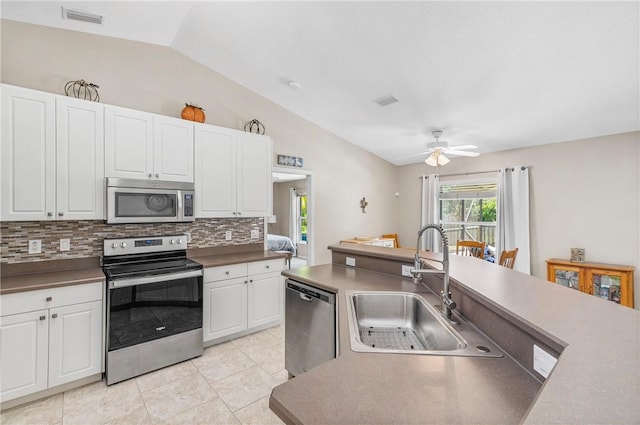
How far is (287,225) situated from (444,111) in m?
6.45

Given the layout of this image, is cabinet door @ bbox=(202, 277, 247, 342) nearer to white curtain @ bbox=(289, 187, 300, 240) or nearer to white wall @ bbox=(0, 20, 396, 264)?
white wall @ bbox=(0, 20, 396, 264)

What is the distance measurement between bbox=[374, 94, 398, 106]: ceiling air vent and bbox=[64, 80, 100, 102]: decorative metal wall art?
2.97 metres

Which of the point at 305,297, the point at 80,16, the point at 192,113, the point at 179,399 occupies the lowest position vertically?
the point at 179,399

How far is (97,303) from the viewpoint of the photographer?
7.70 ft

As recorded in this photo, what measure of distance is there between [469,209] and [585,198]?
66.3 inches

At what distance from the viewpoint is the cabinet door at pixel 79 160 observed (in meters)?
2.37

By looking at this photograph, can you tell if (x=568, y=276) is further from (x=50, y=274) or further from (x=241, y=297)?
(x=50, y=274)

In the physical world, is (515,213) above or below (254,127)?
below

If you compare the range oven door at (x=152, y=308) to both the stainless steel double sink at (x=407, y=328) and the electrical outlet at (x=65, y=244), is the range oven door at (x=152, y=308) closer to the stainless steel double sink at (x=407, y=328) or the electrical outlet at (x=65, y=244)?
the electrical outlet at (x=65, y=244)

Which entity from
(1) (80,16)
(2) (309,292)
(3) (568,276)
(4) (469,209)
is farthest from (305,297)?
(4) (469,209)

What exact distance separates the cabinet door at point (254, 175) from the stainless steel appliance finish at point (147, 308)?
0.94 m

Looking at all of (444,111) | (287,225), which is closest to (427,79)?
(444,111)

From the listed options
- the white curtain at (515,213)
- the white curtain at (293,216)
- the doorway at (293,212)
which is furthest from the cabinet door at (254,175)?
the white curtain at (293,216)

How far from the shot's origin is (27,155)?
7.34 ft
